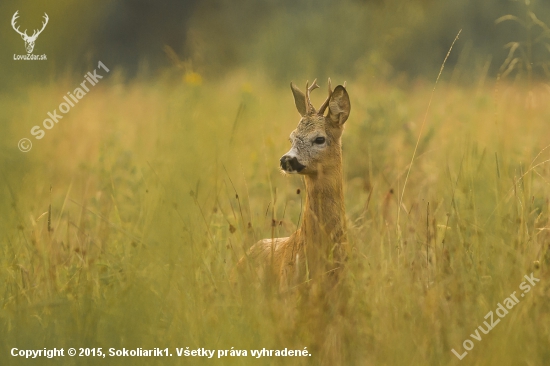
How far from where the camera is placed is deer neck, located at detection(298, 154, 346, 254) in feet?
13.7

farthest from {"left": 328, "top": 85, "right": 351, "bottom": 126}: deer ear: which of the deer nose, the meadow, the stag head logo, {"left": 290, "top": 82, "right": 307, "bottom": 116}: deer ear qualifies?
the stag head logo

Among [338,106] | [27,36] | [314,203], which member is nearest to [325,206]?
[314,203]

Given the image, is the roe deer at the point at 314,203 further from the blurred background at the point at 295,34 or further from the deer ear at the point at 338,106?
the blurred background at the point at 295,34

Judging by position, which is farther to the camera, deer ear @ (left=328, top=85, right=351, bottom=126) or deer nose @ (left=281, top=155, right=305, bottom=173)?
deer ear @ (left=328, top=85, right=351, bottom=126)

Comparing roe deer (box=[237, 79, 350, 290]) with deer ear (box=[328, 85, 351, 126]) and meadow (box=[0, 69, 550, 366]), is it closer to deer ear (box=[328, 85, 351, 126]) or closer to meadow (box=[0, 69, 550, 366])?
deer ear (box=[328, 85, 351, 126])

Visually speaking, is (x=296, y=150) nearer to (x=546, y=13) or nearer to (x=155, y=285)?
(x=155, y=285)

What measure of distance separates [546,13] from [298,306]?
9568 mm

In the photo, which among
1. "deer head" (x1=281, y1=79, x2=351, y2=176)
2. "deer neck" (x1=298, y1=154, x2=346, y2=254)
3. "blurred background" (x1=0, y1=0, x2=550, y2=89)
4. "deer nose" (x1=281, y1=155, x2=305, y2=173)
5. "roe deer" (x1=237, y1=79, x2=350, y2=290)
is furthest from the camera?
"blurred background" (x1=0, y1=0, x2=550, y2=89)

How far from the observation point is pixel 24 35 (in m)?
4.55

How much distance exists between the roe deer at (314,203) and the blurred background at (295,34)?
70 centimetres

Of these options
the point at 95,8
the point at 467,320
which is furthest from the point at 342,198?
the point at 95,8

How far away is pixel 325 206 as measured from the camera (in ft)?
14.5

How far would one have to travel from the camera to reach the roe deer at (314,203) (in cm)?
399

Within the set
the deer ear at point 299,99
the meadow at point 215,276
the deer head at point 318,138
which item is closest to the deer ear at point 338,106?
the deer head at point 318,138
